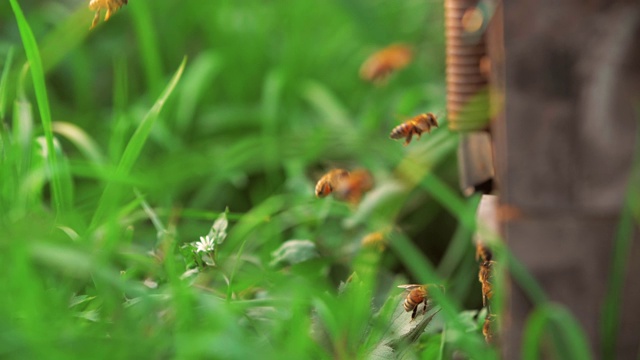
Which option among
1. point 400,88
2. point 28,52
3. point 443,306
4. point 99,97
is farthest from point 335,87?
point 443,306

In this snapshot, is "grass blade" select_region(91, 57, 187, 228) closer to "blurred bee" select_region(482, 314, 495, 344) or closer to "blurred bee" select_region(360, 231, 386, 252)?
"blurred bee" select_region(360, 231, 386, 252)

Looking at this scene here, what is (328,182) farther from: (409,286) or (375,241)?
(409,286)

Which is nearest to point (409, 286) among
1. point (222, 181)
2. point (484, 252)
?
point (484, 252)

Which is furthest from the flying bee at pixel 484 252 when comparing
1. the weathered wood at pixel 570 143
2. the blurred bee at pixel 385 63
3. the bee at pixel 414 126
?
the blurred bee at pixel 385 63

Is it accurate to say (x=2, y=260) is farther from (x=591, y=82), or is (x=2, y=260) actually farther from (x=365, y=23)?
(x=365, y=23)

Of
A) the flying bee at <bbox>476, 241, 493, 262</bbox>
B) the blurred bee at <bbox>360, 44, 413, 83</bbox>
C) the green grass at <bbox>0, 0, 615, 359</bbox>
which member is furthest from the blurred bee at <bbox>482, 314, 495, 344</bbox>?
the blurred bee at <bbox>360, 44, 413, 83</bbox>
